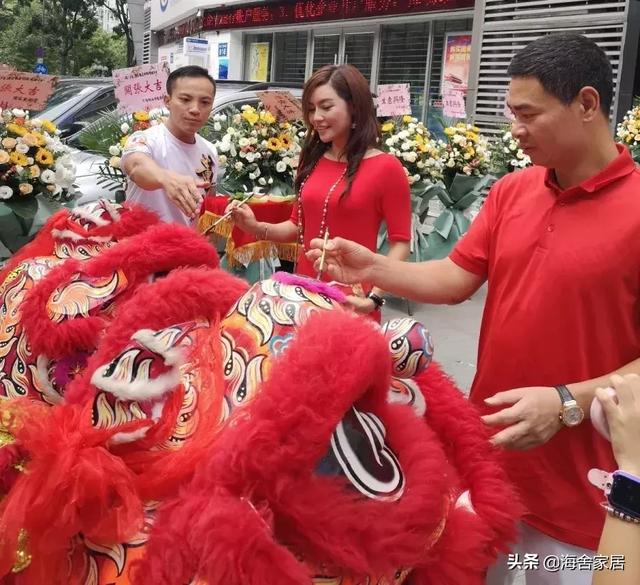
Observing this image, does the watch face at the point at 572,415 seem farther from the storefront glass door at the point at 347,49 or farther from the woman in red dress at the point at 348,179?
the storefront glass door at the point at 347,49

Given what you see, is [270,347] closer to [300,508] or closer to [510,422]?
[300,508]

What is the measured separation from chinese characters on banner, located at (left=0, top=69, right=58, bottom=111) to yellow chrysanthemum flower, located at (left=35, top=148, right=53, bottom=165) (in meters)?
0.40

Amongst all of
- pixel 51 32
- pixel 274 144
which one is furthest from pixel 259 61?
pixel 51 32

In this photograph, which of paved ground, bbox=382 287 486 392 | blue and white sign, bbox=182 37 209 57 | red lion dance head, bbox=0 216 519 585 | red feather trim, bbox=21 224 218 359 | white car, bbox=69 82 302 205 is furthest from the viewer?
blue and white sign, bbox=182 37 209 57

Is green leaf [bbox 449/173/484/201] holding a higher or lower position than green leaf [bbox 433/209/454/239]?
higher

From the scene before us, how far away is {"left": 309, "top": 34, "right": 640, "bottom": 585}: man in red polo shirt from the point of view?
1.33 m

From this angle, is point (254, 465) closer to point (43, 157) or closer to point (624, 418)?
point (624, 418)

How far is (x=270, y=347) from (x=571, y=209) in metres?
0.75

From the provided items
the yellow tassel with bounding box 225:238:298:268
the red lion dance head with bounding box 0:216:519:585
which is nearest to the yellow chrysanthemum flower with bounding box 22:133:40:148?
the yellow tassel with bounding box 225:238:298:268

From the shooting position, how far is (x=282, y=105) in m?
4.46

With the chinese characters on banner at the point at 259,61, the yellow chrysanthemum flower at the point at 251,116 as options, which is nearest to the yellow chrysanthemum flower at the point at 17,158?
the yellow chrysanthemum flower at the point at 251,116

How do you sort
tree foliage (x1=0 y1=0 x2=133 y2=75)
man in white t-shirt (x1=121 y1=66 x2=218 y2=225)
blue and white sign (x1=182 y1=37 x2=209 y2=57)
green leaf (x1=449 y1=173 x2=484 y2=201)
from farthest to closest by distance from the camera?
tree foliage (x1=0 y1=0 x2=133 y2=75), blue and white sign (x1=182 y1=37 x2=209 y2=57), green leaf (x1=449 y1=173 x2=484 y2=201), man in white t-shirt (x1=121 y1=66 x2=218 y2=225)

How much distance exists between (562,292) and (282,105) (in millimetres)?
3364

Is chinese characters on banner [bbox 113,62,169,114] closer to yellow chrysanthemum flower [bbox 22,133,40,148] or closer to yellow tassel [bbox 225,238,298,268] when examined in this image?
yellow chrysanthemum flower [bbox 22,133,40,148]
